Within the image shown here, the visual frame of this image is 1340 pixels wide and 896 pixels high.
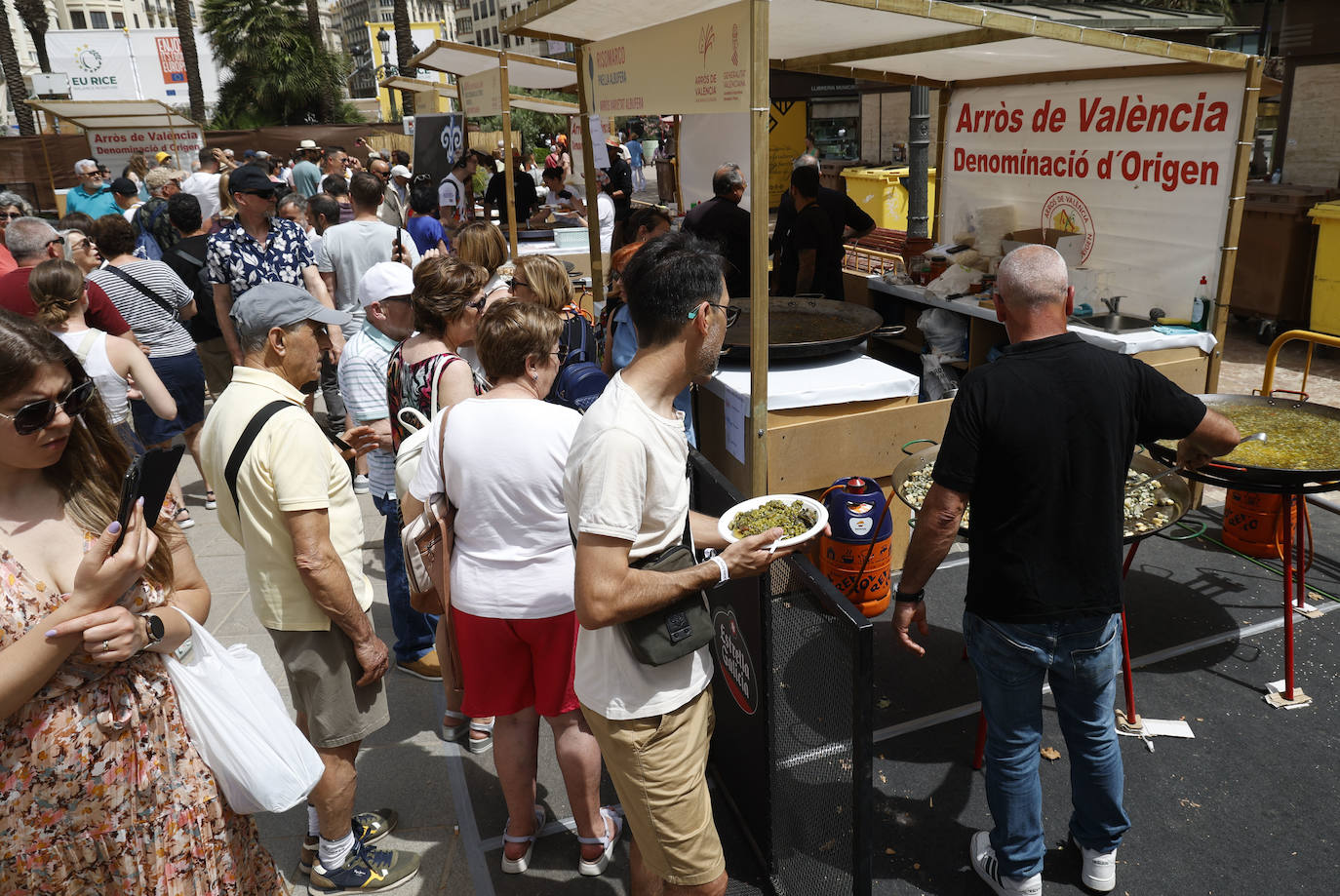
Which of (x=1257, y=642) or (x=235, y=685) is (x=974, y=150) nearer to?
(x=1257, y=642)

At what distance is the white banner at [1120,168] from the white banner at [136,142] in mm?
17376

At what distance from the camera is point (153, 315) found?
572 centimetres

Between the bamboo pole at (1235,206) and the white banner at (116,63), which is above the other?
the white banner at (116,63)

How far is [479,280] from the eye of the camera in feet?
12.0

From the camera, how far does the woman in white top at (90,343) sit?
449cm

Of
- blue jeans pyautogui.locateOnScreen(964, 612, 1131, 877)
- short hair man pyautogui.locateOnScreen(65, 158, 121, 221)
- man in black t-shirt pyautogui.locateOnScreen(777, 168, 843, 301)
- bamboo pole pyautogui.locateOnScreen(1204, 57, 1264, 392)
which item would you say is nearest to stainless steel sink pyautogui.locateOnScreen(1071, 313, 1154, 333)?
bamboo pole pyautogui.locateOnScreen(1204, 57, 1264, 392)

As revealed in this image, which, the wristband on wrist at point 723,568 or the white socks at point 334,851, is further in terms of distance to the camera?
the white socks at point 334,851

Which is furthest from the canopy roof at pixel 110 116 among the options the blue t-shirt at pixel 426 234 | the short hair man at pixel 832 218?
the short hair man at pixel 832 218

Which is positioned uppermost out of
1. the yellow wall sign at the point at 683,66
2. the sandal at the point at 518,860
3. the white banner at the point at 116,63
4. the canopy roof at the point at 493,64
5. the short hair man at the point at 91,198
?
the white banner at the point at 116,63

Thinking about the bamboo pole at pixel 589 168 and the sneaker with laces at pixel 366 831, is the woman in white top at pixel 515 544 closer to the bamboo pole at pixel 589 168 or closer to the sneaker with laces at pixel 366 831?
the sneaker with laces at pixel 366 831

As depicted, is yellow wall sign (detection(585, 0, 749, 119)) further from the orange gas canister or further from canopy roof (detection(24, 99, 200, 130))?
canopy roof (detection(24, 99, 200, 130))

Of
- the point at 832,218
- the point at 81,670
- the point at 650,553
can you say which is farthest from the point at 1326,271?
the point at 81,670

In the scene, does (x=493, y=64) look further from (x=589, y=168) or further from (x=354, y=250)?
(x=589, y=168)

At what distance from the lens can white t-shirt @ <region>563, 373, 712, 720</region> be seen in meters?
1.94
